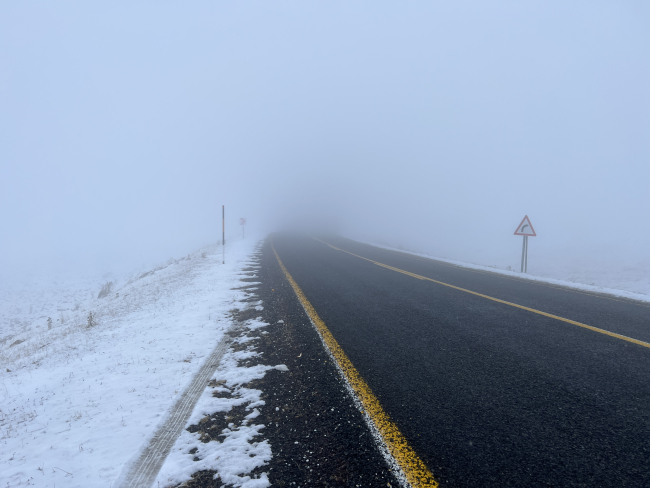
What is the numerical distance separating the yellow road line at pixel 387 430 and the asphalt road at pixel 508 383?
0.24 ft

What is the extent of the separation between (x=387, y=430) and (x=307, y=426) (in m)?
0.65

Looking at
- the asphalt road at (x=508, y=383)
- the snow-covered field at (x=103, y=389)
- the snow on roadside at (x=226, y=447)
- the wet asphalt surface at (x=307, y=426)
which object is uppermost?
the asphalt road at (x=508, y=383)

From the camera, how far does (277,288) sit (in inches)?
316

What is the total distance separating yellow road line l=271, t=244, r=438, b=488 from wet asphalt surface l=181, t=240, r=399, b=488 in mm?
98

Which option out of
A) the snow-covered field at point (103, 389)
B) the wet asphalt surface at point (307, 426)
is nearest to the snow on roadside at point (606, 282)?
the wet asphalt surface at point (307, 426)

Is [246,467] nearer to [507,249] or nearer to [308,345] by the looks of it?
[308,345]

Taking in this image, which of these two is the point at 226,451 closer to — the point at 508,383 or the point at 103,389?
the point at 103,389

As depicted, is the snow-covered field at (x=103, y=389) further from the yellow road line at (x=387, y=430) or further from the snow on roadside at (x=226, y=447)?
the yellow road line at (x=387, y=430)

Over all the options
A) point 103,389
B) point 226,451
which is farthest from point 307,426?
point 103,389

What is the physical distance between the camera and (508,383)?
3.14 m

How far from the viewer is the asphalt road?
6.78 feet

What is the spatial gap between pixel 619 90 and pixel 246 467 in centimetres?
22846

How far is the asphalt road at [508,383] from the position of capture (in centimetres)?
207

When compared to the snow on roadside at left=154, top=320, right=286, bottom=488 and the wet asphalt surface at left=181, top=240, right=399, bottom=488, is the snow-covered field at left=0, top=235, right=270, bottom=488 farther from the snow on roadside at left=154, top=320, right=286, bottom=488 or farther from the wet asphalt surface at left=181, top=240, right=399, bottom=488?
the wet asphalt surface at left=181, top=240, right=399, bottom=488
